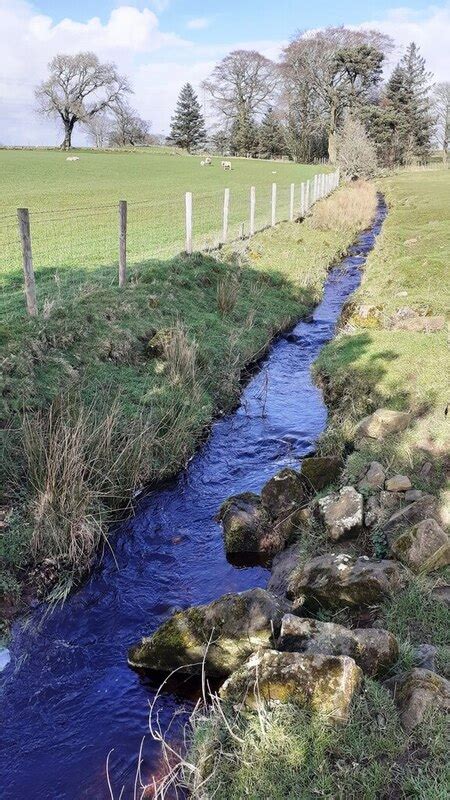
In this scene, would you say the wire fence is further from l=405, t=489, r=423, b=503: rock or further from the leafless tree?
the leafless tree

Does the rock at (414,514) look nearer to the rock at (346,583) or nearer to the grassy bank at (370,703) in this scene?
the grassy bank at (370,703)

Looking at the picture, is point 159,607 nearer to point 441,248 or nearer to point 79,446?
point 79,446

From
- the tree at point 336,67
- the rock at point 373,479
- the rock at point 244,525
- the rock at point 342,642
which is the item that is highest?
the tree at point 336,67

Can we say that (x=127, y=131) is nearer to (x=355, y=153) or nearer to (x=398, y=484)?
(x=355, y=153)

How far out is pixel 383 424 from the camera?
8219mm

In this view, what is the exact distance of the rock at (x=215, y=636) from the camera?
16.5 feet

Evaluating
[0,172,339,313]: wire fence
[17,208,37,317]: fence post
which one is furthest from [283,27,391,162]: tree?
[17,208,37,317]: fence post

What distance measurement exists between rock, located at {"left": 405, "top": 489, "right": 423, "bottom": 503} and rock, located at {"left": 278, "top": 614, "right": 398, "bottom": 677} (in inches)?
86.6

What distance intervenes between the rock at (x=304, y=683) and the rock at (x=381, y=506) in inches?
95.4

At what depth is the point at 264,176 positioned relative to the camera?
5381 cm

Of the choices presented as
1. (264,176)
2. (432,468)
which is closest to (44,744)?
(432,468)

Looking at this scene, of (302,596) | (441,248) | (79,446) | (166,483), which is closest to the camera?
(302,596)

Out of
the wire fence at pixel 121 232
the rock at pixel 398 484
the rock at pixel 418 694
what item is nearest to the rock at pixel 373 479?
the rock at pixel 398 484

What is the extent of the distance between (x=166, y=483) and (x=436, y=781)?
17.4 ft
